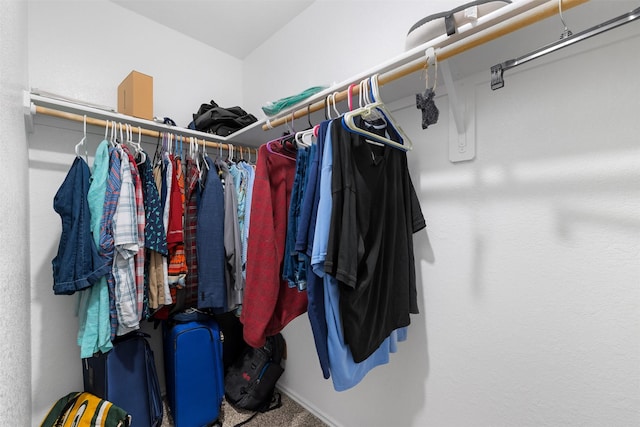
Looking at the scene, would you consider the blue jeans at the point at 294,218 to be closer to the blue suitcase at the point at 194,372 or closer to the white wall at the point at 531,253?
the white wall at the point at 531,253

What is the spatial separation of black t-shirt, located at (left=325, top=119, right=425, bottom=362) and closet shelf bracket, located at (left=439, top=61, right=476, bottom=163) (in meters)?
0.22

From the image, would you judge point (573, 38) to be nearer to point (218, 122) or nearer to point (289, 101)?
point (289, 101)

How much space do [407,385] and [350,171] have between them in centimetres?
103

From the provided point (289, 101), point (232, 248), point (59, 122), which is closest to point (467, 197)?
point (289, 101)

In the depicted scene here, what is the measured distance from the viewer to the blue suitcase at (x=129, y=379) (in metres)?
→ 1.26

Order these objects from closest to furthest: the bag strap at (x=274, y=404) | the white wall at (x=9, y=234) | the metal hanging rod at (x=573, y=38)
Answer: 1. the white wall at (x=9, y=234)
2. the metal hanging rod at (x=573, y=38)
3. the bag strap at (x=274, y=404)

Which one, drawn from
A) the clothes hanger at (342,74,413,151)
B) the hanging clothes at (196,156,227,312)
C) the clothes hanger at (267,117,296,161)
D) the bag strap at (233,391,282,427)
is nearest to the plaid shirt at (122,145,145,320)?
the hanging clothes at (196,156,227,312)

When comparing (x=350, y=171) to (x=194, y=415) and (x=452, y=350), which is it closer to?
(x=452, y=350)

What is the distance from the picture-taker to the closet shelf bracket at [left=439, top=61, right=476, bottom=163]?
977mm

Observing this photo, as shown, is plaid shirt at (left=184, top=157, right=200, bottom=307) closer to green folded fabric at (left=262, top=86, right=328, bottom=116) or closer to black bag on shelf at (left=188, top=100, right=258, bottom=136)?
black bag on shelf at (left=188, top=100, right=258, bottom=136)

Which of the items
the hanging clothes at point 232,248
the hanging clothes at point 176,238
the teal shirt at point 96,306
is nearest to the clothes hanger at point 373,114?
the hanging clothes at point 232,248

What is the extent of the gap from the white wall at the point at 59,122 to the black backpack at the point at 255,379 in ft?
1.66

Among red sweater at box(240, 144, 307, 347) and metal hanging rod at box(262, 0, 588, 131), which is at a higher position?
metal hanging rod at box(262, 0, 588, 131)

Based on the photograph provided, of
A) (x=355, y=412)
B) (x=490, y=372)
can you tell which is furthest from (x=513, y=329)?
(x=355, y=412)
